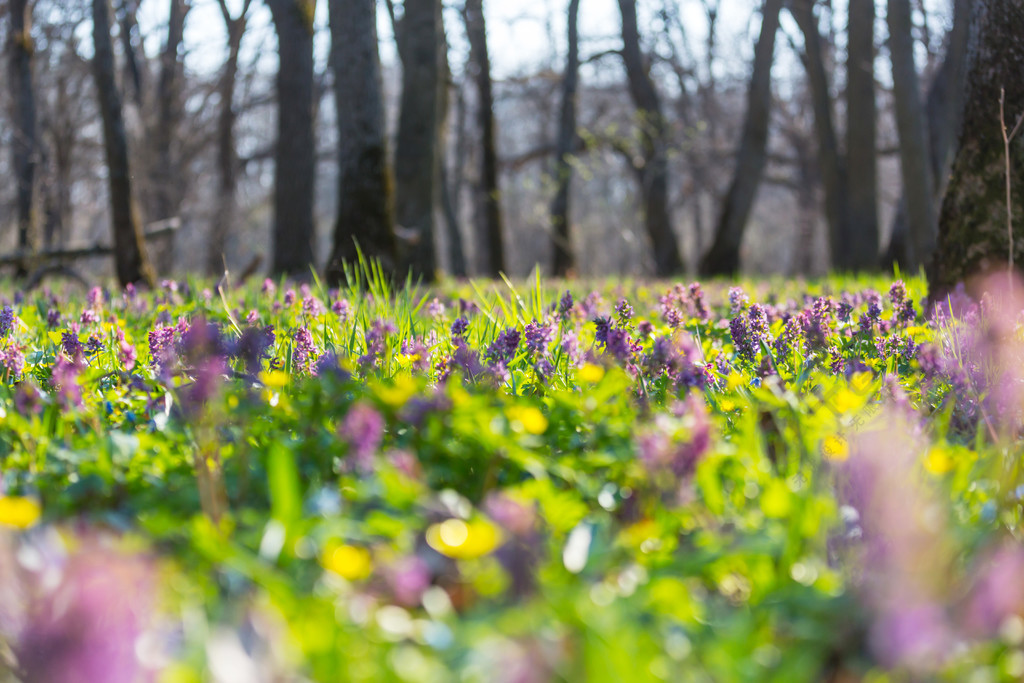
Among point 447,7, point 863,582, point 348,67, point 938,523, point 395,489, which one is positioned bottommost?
point 863,582

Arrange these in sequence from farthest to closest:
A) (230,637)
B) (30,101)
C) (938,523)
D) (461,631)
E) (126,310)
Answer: (30,101) < (126,310) < (938,523) < (461,631) < (230,637)

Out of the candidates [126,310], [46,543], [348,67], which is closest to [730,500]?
[46,543]

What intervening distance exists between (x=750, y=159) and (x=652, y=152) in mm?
3562

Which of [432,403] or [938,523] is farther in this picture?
[432,403]

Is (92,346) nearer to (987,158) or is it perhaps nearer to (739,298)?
(739,298)

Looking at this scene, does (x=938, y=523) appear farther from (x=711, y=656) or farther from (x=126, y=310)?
(x=126, y=310)

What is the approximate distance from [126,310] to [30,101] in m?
8.30

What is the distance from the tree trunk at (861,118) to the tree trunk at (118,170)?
9.27 m

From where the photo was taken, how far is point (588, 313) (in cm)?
456

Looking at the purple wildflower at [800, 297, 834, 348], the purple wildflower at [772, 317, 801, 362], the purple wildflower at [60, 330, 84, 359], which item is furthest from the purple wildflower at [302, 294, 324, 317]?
the purple wildflower at [800, 297, 834, 348]

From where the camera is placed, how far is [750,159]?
14.1 meters

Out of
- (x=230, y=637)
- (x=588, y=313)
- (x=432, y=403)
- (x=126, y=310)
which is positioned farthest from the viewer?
(x=126, y=310)

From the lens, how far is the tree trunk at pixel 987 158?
4.16 m

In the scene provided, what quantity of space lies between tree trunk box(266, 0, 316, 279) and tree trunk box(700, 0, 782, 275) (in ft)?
24.7
